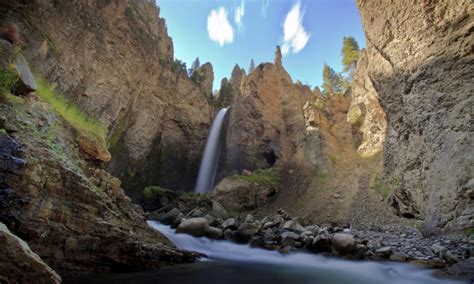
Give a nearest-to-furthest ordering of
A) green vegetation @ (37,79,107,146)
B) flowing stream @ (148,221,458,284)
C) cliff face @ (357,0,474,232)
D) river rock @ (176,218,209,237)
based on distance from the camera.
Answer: flowing stream @ (148,221,458,284)
green vegetation @ (37,79,107,146)
cliff face @ (357,0,474,232)
river rock @ (176,218,209,237)

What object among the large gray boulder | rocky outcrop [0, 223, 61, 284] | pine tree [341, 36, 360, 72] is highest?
pine tree [341, 36, 360, 72]

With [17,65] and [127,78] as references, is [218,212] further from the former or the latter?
[17,65]

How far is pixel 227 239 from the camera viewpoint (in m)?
12.1

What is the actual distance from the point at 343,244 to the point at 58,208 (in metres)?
8.74

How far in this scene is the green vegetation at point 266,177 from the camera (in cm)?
2298

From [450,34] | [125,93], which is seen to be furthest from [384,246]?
[125,93]

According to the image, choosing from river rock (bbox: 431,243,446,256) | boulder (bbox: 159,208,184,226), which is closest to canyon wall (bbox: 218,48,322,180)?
boulder (bbox: 159,208,184,226)

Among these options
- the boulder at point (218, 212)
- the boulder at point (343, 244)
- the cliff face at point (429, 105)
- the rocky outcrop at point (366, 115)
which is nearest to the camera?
the cliff face at point (429, 105)

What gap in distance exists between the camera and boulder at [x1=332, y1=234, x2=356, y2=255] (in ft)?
30.8

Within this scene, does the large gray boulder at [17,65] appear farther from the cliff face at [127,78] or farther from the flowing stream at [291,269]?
the flowing stream at [291,269]

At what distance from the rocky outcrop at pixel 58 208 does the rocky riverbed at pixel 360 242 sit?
5.33 m

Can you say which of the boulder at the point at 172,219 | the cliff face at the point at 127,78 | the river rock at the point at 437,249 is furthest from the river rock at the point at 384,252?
the cliff face at the point at 127,78

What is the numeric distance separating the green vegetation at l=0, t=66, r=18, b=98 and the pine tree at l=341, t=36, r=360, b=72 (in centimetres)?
3583

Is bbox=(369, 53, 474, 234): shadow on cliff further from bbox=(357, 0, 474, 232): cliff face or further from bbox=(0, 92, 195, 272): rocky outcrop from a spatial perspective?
bbox=(0, 92, 195, 272): rocky outcrop
